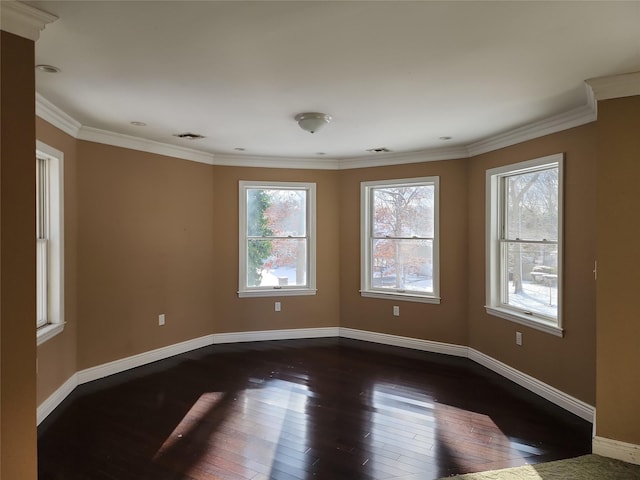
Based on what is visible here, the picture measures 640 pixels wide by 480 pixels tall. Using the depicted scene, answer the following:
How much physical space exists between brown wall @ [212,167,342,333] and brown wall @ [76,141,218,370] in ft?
0.38

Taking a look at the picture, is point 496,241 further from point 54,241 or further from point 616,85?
point 54,241

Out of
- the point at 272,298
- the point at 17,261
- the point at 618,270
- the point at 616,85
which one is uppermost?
the point at 616,85

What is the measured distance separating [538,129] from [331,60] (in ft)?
7.54

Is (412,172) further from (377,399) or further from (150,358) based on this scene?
(150,358)

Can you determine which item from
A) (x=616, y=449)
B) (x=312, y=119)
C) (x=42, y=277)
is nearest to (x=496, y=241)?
(x=616, y=449)

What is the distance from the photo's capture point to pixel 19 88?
6.09 feet

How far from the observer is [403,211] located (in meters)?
5.27

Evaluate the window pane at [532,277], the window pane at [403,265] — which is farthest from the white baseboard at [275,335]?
the window pane at [532,277]

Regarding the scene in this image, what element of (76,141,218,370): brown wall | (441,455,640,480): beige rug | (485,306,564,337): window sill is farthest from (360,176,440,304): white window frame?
(441,455,640,480): beige rug

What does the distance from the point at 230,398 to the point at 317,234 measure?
2.60 m

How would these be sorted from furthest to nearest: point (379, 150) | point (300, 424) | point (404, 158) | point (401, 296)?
1. point (401, 296)
2. point (404, 158)
3. point (379, 150)
4. point (300, 424)

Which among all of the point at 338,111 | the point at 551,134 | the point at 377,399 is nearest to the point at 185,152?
the point at 338,111

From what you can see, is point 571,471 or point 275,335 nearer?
point 571,471

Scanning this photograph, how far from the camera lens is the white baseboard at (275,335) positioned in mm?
5355
